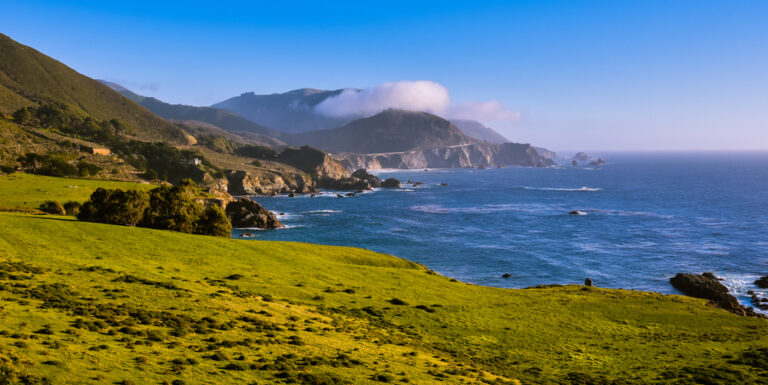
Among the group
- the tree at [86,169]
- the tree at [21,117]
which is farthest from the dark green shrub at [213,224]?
the tree at [21,117]

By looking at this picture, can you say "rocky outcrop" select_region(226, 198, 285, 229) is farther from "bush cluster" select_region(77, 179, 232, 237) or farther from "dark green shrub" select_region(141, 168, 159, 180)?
"dark green shrub" select_region(141, 168, 159, 180)

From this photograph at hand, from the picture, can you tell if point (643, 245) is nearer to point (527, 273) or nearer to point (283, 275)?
point (527, 273)

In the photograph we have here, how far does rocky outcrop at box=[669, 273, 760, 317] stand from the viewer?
209 feet

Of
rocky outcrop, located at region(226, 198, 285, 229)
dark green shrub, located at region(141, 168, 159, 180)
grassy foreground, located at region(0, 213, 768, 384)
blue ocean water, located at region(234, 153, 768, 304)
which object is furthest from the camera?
dark green shrub, located at region(141, 168, 159, 180)

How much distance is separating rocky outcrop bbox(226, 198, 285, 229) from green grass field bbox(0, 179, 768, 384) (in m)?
64.7

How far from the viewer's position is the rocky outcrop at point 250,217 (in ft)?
418

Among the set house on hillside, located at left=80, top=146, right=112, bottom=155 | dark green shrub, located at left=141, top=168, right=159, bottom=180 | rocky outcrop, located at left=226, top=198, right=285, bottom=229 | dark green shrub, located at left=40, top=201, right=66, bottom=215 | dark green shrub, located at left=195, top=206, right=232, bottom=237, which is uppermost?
house on hillside, located at left=80, top=146, right=112, bottom=155

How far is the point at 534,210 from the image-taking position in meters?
172

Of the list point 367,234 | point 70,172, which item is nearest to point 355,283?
point 367,234

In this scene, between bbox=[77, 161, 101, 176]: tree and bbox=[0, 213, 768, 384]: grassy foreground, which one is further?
bbox=[77, 161, 101, 176]: tree

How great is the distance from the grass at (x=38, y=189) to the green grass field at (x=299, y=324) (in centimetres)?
4749

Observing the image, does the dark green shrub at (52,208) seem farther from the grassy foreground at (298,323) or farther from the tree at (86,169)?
the tree at (86,169)

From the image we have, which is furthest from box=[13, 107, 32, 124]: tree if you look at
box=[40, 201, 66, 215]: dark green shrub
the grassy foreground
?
the grassy foreground

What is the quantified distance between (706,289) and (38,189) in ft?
437
